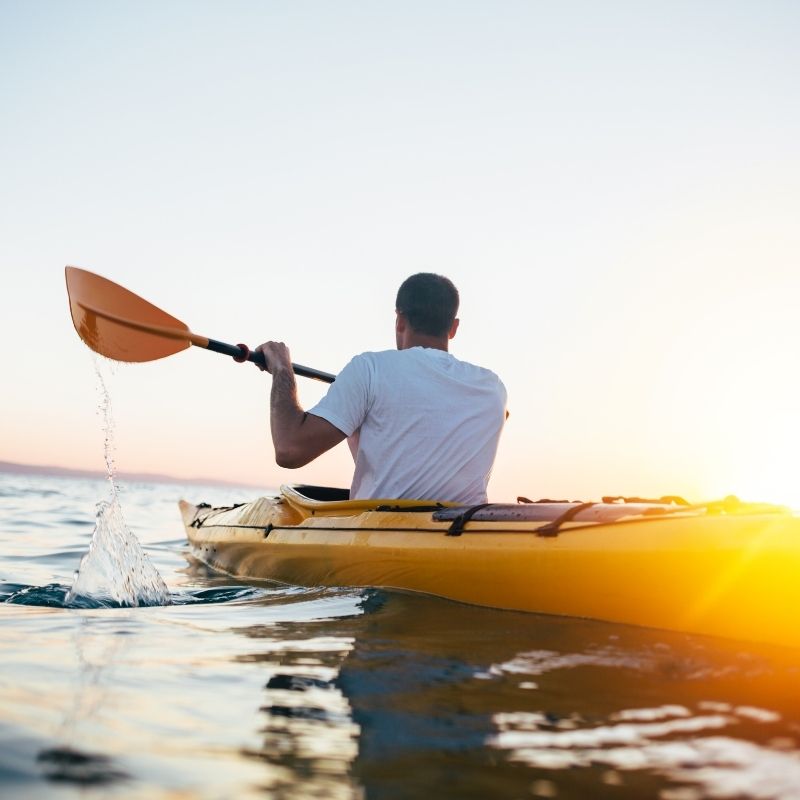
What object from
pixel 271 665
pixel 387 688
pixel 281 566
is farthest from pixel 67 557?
pixel 387 688

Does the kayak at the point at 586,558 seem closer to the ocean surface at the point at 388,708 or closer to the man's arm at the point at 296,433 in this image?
the ocean surface at the point at 388,708

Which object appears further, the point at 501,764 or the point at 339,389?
the point at 339,389

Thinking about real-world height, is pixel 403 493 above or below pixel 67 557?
above

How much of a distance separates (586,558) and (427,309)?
159cm

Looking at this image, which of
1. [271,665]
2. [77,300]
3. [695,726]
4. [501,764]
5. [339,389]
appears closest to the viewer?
[501,764]

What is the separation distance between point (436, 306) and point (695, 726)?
2613 mm

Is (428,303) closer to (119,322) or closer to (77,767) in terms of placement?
(119,322)

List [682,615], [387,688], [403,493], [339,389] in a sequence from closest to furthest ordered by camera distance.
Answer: [387,688] < [682,615] < [339,389] < [403,493]

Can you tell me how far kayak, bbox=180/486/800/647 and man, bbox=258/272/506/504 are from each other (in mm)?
182

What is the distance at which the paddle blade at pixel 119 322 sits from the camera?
5.66 meters

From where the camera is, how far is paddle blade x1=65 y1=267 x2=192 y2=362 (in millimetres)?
5656

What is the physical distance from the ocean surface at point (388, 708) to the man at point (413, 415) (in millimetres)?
754

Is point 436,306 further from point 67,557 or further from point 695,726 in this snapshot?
point 67,557

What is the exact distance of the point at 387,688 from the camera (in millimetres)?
2131
